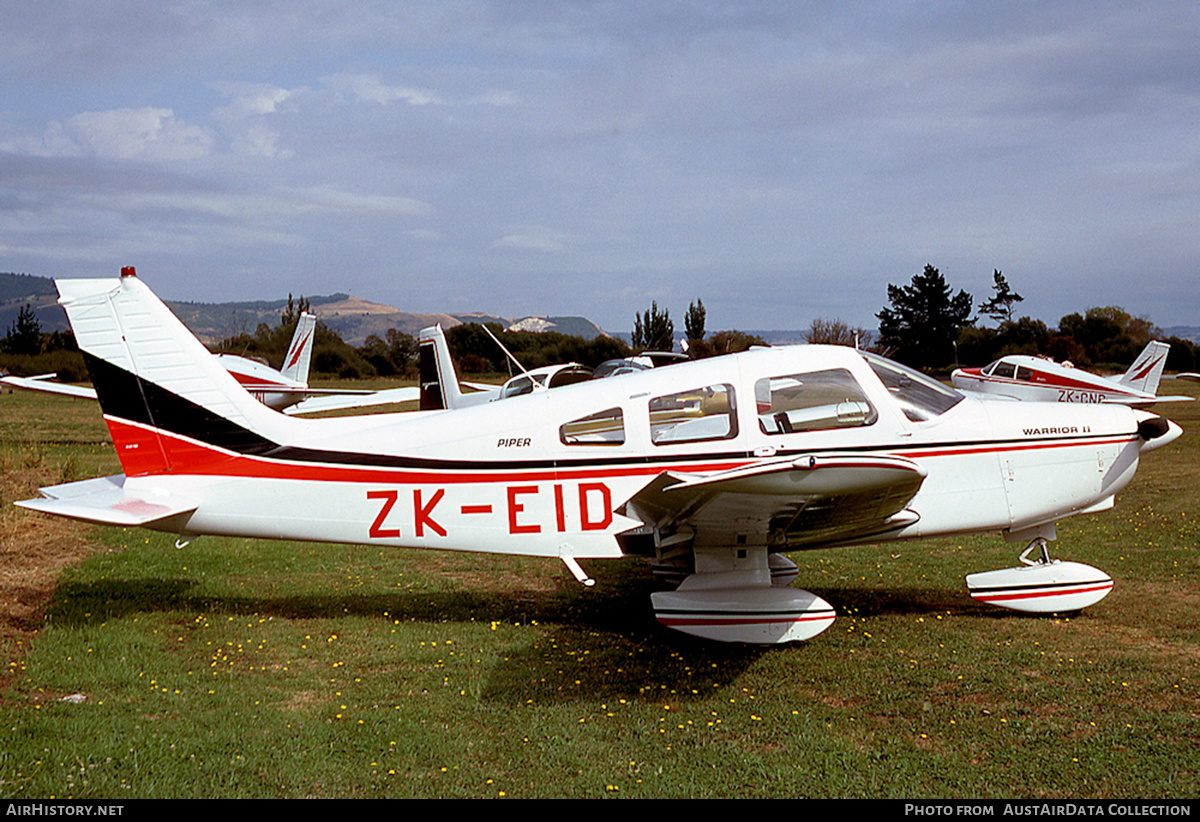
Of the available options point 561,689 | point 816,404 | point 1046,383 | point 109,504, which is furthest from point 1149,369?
point 109,504

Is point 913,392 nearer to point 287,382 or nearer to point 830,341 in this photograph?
point 287,382

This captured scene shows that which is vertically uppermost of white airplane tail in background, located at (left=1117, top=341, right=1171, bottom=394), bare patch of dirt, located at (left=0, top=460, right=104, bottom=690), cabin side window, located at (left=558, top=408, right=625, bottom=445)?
cabin side window, located at (left=558, top=408, right=625, bottom=445)

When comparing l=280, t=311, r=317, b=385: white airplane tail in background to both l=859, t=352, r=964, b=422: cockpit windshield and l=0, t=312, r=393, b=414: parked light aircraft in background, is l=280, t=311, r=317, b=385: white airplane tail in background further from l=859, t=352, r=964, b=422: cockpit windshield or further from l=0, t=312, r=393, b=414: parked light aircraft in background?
l=859, t=352, r=964, b=422: cockpit windshield

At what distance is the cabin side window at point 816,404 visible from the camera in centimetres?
575

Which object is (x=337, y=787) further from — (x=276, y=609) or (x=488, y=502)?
(x=276, y=609)

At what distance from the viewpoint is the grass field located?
12.9 feet

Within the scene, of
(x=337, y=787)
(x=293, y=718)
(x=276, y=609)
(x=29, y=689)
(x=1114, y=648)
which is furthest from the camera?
(x=276, y=609)

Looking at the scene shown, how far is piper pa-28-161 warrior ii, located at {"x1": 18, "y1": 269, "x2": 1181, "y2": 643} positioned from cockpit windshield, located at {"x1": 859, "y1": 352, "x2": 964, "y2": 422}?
0.06 ft

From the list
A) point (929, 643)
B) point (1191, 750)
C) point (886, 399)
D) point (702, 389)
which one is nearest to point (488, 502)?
point (702, 389)

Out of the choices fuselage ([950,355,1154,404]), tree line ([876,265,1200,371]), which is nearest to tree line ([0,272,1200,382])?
tree line ([876,265,1200,371])

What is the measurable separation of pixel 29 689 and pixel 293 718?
180 cm

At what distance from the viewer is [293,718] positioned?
183 inches

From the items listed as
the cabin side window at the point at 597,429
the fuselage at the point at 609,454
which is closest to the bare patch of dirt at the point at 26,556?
the fuselage at the point at 609,454

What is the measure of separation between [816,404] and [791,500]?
1.26m
